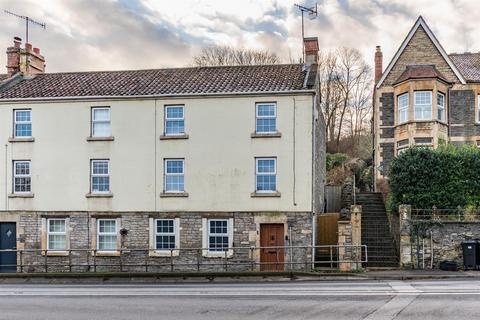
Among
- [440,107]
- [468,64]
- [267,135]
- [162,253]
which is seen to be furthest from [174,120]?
[468,64]

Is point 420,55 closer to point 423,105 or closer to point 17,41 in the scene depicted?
point 423,105

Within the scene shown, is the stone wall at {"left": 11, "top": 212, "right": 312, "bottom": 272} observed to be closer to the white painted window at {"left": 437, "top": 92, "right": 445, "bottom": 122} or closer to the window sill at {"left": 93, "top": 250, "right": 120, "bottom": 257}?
the window sill at {"left": 93, "top": 250, "right": 120, "bottom": 257}

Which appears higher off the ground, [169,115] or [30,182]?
[169,115]

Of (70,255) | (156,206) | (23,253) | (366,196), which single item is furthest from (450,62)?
(23,253)

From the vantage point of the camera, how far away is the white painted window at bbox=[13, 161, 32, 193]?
25.6 metres

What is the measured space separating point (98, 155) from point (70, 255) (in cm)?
505

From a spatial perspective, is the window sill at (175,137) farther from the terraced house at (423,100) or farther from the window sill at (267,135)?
the terraced house at (423,100)

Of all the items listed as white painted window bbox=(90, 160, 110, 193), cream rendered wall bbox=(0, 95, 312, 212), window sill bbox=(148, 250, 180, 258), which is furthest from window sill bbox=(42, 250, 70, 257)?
window sill bbox=(148, 250, 180, 258)

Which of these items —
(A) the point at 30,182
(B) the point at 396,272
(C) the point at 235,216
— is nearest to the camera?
(B) the point at 396,272

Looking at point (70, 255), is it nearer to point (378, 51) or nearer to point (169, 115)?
point (169, 115)

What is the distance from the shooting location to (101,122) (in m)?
25.4

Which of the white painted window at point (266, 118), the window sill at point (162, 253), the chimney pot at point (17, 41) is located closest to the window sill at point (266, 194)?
the white painted window at point (266, 118)

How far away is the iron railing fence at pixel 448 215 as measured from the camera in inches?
874

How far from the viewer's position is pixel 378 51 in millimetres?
36312
